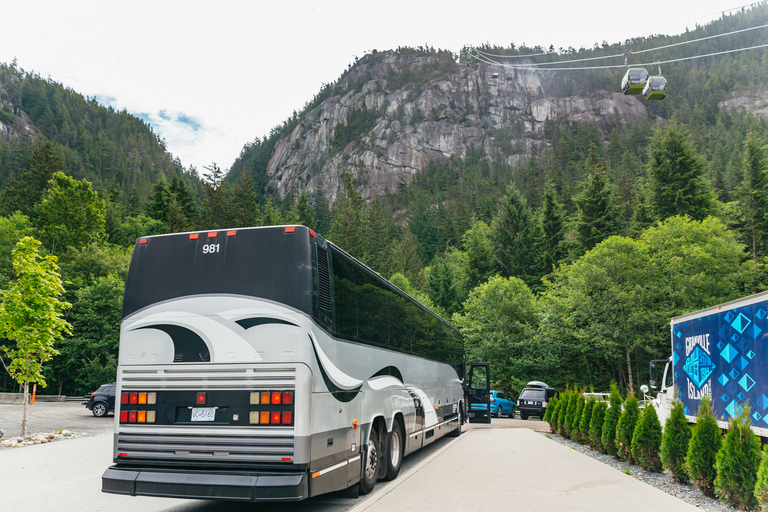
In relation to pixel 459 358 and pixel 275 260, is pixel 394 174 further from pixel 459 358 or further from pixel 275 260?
pixel 275 260

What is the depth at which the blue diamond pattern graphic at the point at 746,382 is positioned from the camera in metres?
9.39

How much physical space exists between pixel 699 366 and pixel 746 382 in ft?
8.61

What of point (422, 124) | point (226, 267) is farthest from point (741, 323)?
point (422, 124)

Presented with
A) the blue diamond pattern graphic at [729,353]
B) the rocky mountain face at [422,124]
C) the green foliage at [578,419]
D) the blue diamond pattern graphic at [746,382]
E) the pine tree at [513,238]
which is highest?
the rocky mountain face at [422,124]

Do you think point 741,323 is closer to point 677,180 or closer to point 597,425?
point 597,425

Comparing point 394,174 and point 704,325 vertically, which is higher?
point 394,174

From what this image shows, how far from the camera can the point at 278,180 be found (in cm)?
18750

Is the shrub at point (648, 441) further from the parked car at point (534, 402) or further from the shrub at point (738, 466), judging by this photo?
the parked car at point (534, 402)

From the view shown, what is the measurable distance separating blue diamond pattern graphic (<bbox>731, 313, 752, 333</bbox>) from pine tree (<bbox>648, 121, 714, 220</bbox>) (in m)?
39.6

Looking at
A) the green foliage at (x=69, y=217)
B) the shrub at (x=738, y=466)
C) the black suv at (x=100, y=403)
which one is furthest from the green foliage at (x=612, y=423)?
the green foliage at (x=69, y=217)

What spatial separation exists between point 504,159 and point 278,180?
77570 millimetres

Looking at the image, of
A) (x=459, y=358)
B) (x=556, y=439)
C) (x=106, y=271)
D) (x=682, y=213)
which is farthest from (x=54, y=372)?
(x=682, y=213)

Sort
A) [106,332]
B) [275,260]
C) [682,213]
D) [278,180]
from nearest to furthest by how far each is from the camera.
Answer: [275,260] → [106,332] → [682,213] → [278,180]

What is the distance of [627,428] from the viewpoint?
10883 mm
